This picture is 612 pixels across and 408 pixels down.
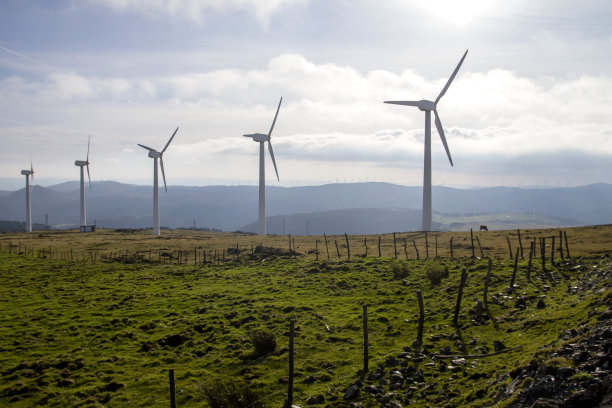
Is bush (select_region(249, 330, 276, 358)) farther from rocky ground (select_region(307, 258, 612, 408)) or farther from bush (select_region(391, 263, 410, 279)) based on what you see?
bush (select_region(391, 263, 410, 279))

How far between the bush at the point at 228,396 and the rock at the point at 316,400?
1.86 metres

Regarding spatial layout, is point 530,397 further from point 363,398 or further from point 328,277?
point 328,277

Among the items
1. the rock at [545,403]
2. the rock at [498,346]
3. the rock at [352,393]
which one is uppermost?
the rock at [545,403]

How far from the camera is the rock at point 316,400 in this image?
17625 millimetres

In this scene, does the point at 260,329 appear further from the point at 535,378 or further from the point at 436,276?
the point at 436,276

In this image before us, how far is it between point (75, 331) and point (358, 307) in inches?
758

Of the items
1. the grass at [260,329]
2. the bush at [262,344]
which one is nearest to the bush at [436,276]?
the grass at [260,329]

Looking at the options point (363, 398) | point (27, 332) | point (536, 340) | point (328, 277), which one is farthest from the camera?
point (328, 277)

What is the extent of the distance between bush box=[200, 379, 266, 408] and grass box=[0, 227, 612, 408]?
0.46 m

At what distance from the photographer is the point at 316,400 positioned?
17641mm

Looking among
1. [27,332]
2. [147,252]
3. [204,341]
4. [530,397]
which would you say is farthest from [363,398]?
[147,252]

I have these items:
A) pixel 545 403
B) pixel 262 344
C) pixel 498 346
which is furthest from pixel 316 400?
pixel 545 403

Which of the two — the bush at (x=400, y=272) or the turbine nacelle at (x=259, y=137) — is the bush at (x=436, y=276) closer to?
the bush at (x=400, y=272)

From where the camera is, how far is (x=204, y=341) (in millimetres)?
26984
